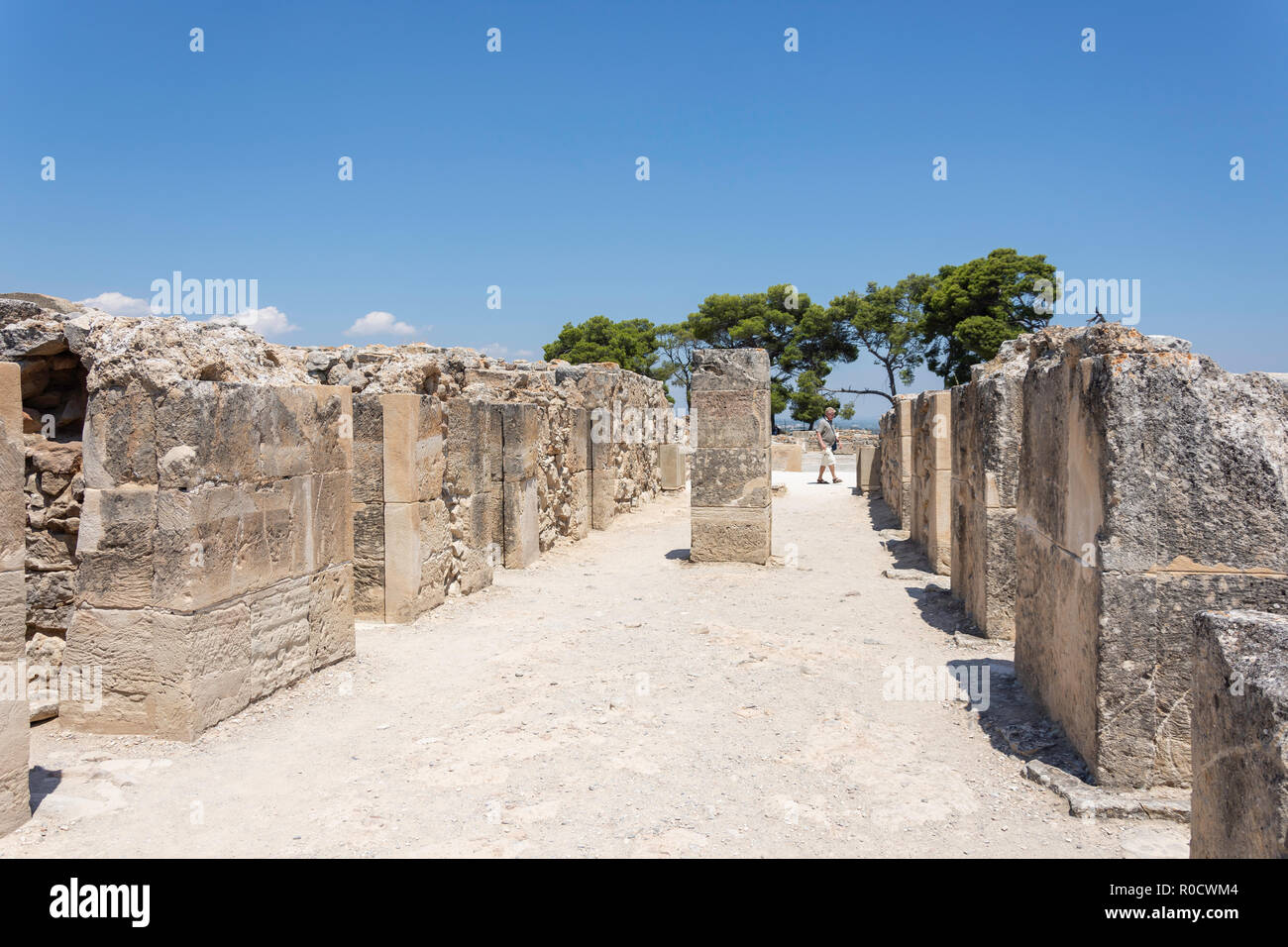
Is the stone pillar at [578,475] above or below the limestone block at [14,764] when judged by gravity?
above

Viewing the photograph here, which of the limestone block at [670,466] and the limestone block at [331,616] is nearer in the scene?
the limestone block at [331,616]

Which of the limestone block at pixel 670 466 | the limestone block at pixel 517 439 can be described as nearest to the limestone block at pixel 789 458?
the limestone block at pixel 670 466

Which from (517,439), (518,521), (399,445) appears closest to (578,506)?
(518,521)

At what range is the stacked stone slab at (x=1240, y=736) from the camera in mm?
1881

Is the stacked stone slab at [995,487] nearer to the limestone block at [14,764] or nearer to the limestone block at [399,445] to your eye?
the limestone block at [399,445]

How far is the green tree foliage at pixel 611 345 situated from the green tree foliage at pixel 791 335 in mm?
3197

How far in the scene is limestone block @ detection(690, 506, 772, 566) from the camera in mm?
9125

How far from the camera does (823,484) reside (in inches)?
754
